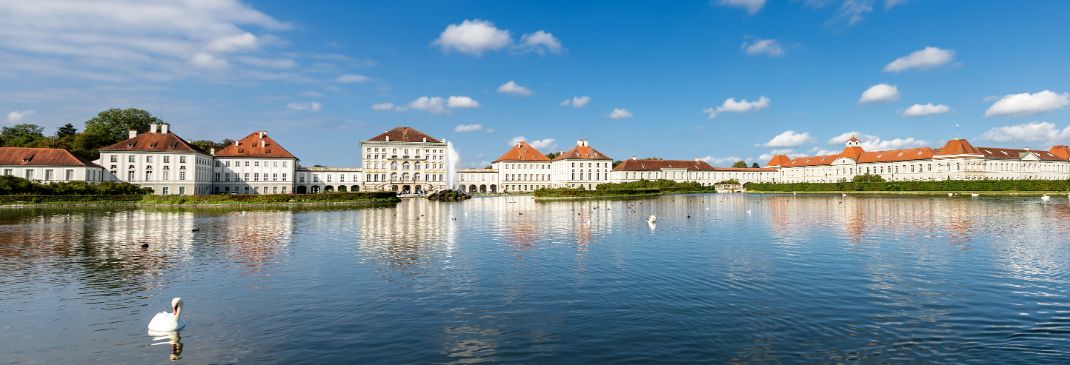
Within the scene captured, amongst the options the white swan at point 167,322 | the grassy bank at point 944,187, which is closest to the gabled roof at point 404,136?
the grassy bank at point 944,187

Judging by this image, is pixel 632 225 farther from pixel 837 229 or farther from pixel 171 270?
pixel 171 270

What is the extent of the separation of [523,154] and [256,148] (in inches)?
2360

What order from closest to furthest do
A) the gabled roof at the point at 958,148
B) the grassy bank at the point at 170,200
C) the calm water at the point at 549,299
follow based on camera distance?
the calm water at the point at 549,299
the grassy bank at the point at 170,200
the gabled roof at the point at 958,148

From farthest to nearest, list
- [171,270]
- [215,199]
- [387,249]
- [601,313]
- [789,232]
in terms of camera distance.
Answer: [215,199]
[789,232]
[387,249]
[171,270]
[601,313]

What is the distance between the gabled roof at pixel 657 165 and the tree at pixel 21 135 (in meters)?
126

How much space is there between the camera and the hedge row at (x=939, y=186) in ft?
306

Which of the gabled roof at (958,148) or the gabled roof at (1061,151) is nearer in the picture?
the gabled roof at (958,148)

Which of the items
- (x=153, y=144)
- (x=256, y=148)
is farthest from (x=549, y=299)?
(x=256, y=148)

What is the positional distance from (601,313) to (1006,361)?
7.25 m

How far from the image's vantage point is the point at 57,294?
15.3 meters

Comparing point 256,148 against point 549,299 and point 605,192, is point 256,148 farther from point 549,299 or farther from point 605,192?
point 549,299

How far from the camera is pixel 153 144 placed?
87.8 m

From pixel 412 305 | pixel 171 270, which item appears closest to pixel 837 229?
pixel 412 305

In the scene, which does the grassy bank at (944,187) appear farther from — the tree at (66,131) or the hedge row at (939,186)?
the tree at (66,131)
